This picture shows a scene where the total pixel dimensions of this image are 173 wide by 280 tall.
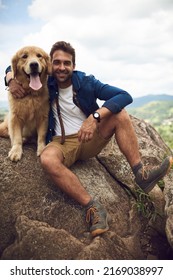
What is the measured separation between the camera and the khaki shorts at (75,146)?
14.6ft

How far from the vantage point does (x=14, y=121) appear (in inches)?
190

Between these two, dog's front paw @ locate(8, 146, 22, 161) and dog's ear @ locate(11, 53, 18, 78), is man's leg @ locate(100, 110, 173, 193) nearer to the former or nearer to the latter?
dog's front paw @ locate(8, 146, 22, 161)

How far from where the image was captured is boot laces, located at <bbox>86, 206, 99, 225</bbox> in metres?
4.01

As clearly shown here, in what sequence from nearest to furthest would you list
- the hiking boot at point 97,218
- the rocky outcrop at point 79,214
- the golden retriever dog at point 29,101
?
the rocky outcrop at point 79,214
the hiking boot at point 97,218
the golden retriever dog at point 29,101

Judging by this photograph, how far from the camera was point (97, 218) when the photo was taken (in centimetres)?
400

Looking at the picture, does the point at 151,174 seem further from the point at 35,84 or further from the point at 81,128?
the point at 35,84

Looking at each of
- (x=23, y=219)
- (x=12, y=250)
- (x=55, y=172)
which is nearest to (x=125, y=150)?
(x=55, y=172)

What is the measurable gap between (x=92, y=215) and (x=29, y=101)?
1.80m

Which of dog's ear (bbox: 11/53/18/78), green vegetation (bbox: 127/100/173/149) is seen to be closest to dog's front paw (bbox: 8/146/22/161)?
dog's ear (bbox: 11/53/18/78)

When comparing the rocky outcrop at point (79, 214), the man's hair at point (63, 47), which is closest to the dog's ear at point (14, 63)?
the man's hair at point (63, 47)

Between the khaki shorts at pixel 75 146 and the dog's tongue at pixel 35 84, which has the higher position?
the dog's tongue at pixel 35 84

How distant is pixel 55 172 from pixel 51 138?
29.3 inches

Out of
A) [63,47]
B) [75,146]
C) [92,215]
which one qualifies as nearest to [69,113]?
[75,146]

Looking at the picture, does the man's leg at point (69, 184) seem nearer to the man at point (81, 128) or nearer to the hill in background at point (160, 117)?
the man at point (81, 128)
